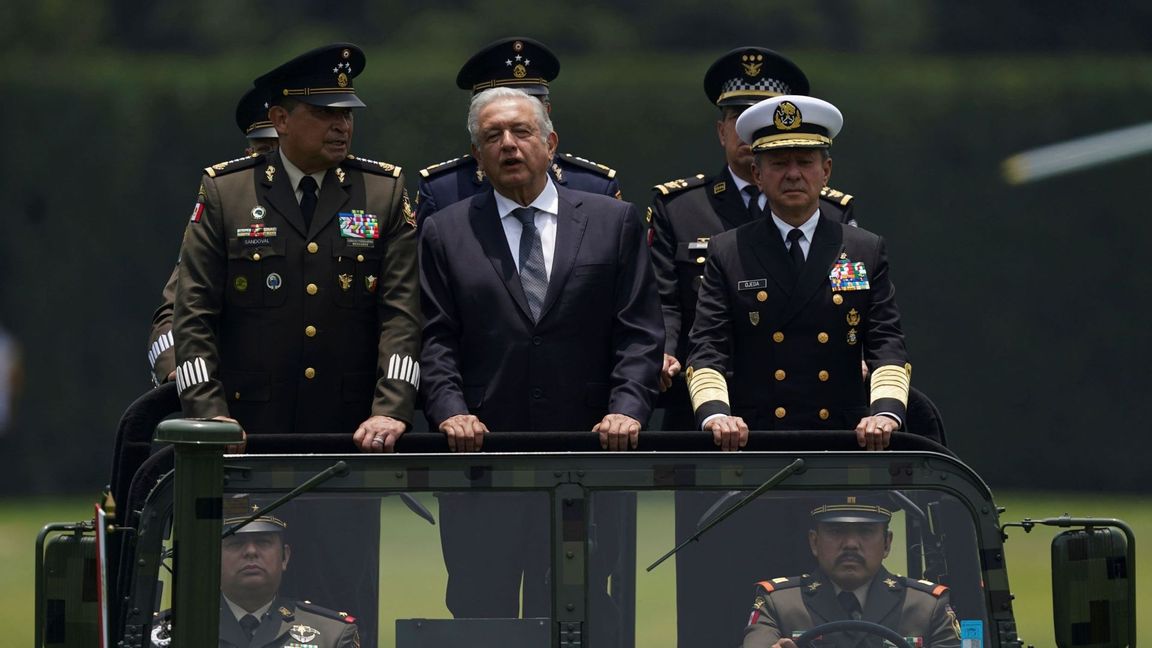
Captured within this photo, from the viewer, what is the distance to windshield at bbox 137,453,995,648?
492cm

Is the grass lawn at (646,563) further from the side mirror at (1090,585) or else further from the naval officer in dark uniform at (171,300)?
the naval officer in dark uniform at (171,300)

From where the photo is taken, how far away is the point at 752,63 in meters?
7.10

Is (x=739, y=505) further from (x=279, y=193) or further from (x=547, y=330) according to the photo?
(x=279, y=193)

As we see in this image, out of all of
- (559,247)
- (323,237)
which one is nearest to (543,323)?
(559,247)

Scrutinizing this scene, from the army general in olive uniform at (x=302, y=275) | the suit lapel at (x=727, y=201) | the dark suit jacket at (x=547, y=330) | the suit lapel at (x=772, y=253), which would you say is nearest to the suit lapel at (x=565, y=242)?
the dark suit jacket at (x=547, y=330)

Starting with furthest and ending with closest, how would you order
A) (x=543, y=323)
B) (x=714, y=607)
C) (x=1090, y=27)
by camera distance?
(x=1090, y=27) → (x=543, y=323) → (x=714, y=607)

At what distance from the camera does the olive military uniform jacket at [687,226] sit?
654cm

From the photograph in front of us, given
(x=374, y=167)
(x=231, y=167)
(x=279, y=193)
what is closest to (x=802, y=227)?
(x=374, y=167)

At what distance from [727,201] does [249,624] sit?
240 centimetres

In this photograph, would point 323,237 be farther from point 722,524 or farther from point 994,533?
point 994,533

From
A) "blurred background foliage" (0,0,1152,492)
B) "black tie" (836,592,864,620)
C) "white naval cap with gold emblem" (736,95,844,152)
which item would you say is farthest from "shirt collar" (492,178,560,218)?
"blurred background foliage" (0,0,1152,492)

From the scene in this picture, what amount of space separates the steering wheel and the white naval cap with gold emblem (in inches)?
54.7

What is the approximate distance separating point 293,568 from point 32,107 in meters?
18.1

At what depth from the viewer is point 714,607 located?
4938 millimetres
